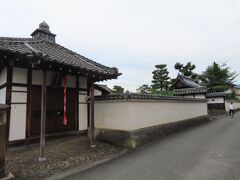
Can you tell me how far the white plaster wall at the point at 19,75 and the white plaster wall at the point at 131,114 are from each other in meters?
3.61

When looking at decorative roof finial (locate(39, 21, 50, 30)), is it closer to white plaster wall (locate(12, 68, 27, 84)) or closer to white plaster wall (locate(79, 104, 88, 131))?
white plaster wall (locate(12, 68, 27, 84))

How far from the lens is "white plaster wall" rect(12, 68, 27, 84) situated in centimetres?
744

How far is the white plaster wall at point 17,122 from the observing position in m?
7.09

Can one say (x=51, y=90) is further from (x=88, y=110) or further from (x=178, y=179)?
(x=178, y=179)

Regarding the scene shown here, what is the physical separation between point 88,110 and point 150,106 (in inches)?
127

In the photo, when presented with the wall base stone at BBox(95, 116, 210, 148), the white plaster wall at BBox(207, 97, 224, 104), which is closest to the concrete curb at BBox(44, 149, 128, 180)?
the wall base stone at BBox(95, 116, 210, 148)

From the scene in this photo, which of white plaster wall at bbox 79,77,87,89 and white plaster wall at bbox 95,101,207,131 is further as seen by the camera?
white plaster wall at bbox 79,77,87,89

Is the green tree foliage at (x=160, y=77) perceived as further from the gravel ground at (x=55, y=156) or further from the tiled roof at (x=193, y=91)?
the gravel ground at (x=55, y=156)

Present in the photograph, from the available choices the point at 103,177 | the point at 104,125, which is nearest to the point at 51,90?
the point at 104,125

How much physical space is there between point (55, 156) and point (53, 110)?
8.66ft

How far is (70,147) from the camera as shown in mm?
7559

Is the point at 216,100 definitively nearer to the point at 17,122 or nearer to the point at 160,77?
the point at 160,77

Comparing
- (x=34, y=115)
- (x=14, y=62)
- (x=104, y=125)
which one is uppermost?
(x=14, y=62)

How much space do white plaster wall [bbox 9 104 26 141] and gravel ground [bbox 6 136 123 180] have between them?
0.46m
